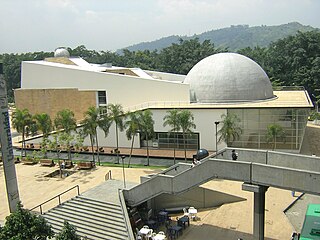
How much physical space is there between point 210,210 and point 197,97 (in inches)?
825

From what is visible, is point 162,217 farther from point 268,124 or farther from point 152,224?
point 268,124

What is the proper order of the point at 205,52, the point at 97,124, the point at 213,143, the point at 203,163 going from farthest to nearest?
the point at 205,52 < the point at 213,143 < the point at 97,124 < the point at 203,163

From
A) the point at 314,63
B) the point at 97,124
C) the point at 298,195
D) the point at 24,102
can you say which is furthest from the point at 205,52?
the point at 298,195

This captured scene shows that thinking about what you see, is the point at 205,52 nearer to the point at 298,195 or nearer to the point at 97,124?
the point at 97,124

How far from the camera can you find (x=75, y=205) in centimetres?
2305

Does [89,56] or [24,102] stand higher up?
[89,56]

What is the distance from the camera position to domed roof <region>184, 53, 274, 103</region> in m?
41.6

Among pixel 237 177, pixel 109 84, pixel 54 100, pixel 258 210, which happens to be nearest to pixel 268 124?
pixel 258 210

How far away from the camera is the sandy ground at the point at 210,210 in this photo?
20.9 meters

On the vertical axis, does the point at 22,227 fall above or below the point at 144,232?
above

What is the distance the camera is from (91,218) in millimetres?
21469

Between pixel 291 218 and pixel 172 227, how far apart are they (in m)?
8.19

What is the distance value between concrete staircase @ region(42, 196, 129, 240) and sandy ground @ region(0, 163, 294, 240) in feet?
7.69

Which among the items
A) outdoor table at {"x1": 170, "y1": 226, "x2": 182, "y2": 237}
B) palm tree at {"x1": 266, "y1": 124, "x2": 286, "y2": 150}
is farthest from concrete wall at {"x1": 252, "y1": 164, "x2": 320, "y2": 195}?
palm tree at {"x1": 266, "y1": 124, "x2": 286, "y2": 150}
